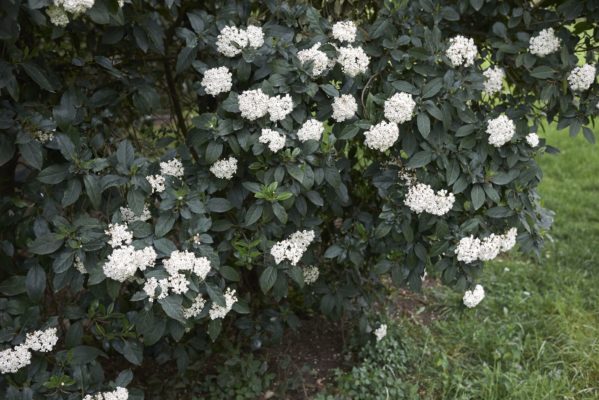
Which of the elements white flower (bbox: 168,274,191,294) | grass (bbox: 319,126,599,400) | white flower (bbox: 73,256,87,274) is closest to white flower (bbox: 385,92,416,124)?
white flower (bbox: 168,274,191,294)

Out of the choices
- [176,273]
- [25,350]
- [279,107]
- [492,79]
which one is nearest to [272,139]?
[279,107]

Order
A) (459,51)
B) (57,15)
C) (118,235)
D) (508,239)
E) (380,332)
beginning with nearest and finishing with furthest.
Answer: (57,15) < (118,235) < (459,51) < (508,239) < (380,332)

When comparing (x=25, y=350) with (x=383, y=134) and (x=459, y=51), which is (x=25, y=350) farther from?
(x=459, y=51)

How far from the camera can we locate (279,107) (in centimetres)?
215

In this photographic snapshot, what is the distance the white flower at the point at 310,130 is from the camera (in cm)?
220

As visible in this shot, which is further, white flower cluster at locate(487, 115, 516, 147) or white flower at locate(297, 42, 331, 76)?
white flower cluster at locate(487, 115, 516, 147)

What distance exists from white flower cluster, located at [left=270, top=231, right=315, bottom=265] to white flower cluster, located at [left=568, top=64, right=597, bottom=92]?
1.26 meters

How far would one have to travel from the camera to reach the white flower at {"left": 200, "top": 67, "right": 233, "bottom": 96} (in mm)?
2221

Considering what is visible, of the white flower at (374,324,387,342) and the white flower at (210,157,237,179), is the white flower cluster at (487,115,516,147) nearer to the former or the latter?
the white flower at (210,157,237,179)

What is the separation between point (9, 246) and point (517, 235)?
2.11 m

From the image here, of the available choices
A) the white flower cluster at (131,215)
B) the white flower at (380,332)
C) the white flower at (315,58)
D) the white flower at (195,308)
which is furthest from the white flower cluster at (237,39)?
the white flower at (380,332)

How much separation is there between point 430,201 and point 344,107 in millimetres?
486

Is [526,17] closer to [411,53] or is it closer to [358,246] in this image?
[411,53]

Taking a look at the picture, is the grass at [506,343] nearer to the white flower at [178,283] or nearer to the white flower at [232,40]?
the white flower at [178,283]
